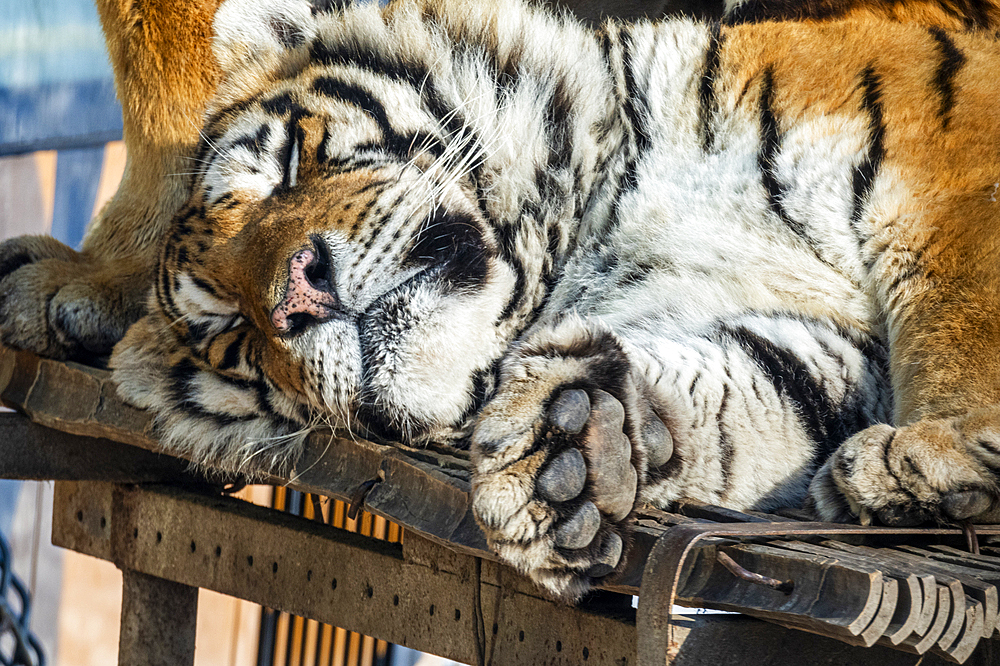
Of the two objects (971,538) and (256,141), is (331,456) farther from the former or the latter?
(971,538)

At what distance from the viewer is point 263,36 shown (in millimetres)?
1582

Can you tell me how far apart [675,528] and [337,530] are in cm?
74

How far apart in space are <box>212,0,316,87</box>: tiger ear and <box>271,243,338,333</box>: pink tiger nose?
50cm

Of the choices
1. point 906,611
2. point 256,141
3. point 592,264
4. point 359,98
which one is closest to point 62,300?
point 256,141

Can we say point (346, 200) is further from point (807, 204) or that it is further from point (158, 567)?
point (158, 567)

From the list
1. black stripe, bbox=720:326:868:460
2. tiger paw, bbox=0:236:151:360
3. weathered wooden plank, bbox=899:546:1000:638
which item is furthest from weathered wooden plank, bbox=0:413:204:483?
weathered wooden plank, bbox=899:546:1000:638

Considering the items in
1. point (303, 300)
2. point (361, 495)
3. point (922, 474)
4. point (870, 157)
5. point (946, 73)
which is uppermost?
point (946, 73)

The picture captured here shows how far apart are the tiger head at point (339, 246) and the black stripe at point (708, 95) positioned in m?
0.22

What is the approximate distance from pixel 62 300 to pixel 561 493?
1.21 meters

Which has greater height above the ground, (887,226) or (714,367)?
(887,226)

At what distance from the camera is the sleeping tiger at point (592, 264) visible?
1011 mm

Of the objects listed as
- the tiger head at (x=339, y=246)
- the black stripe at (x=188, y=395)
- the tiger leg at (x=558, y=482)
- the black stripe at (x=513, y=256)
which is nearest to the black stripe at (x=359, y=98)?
the tiger head at (x=339, y=246)

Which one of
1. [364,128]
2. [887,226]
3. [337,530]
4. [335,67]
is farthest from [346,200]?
[887,226]

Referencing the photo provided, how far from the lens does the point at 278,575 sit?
1486 mm
